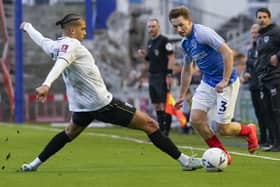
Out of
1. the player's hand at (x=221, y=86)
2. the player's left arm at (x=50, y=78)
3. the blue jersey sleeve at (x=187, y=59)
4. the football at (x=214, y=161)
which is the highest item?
the player's left arm at (x=50, y=78)

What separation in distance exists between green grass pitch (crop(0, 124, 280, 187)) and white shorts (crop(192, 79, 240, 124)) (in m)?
0.63

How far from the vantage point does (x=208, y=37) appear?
10836 mm

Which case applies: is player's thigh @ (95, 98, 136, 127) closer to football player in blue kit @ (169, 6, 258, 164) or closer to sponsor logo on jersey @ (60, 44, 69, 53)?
sponsor logo on jersey @ (60, 44, 69, 53)

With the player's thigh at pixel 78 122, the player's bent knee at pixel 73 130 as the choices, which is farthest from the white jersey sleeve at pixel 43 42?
the player's bent knee at pixel 73 130

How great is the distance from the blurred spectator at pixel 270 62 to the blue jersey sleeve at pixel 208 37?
3385 mm

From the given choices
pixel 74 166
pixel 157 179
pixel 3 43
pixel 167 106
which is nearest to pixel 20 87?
pixel 3 43

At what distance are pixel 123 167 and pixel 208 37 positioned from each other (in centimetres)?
179

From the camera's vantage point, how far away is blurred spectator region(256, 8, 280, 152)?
559 inches

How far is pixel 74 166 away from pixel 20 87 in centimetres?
1526

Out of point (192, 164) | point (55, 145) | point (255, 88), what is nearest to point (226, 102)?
point (192, 164)

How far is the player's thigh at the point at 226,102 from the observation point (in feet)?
36.9

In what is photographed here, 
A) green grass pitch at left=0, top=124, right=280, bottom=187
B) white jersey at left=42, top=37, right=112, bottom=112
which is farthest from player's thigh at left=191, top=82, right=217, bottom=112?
white jersey at left=42, top=37, right=112, bottom=112

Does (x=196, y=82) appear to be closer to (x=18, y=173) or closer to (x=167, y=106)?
(x=167, y=106)

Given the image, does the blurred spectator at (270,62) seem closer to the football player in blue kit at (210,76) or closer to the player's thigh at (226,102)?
the football player in blue kit at (210,76)
